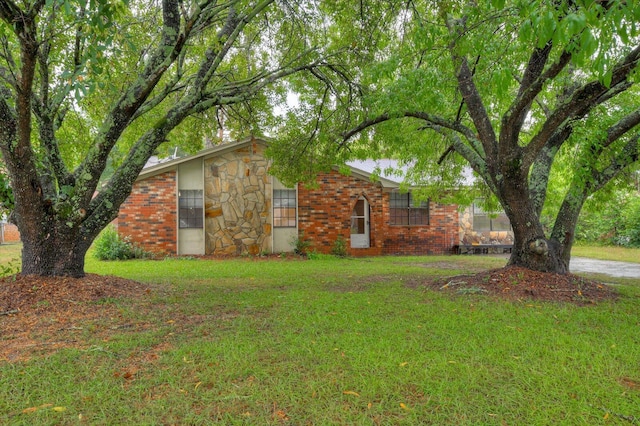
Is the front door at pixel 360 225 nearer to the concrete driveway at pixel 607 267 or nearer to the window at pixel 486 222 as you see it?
the window at pixel 486 222

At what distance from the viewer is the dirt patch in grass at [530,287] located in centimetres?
623

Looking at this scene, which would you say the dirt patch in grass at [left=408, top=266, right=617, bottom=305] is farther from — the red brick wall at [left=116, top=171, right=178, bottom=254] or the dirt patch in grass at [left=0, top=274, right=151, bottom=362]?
the red brick wall at [left=116, top=171, right=178, bottom=254]

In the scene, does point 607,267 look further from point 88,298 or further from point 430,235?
point 88,298

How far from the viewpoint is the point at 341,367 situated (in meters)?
3.35

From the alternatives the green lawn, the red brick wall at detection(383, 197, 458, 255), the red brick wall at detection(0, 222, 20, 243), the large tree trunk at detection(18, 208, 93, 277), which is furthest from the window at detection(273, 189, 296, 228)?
the red brick wall at detection(0, 222, 20, 243)

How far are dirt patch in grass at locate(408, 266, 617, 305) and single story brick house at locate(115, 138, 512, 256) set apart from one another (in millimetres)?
6922

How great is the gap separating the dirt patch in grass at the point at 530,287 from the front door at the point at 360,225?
27.9 ft

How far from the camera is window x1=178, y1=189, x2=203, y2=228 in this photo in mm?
13719

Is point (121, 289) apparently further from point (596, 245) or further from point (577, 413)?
point (596, 245)

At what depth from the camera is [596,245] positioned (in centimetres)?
1936

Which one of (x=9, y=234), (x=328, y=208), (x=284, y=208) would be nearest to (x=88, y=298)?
(x=284, y=208)

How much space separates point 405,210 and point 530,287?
944cm

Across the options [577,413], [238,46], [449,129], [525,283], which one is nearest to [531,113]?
[449,129]

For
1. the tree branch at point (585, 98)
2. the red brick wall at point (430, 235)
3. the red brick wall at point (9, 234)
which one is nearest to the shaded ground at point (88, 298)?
the tree branch at point (585, 98)
